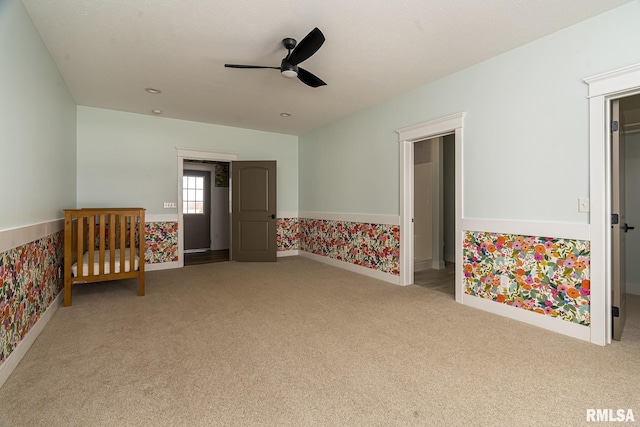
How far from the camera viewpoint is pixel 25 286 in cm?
229

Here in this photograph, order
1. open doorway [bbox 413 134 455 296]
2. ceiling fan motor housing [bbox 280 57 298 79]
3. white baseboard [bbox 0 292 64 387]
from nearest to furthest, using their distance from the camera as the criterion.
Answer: white baseboard [bbox 0 292 64 387], ceiling fan motor housing [bbox 280 57 298 79], open doorway [bbox 413 134 455 296]

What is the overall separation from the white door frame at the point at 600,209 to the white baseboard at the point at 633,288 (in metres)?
1.97

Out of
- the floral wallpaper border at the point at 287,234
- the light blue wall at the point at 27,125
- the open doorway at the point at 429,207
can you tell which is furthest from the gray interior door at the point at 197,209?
the open doorway at the point at 429,207

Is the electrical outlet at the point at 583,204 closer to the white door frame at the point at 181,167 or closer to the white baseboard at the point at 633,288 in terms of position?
the white baseboard at the point at 633,288

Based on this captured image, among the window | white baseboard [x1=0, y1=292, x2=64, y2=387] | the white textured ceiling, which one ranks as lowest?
white baseboard [x1=0, y1=292, x2=64, y2=387]

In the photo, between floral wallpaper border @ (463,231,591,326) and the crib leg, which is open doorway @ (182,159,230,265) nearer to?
the crib leg

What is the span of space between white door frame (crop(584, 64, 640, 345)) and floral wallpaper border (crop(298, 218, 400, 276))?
204 centimetres

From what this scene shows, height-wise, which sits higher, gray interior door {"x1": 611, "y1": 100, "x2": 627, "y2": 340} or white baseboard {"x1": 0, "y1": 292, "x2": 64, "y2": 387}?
gray interior door {"x1": 611, "y1": 100, "x2": 627, "y2": 340}

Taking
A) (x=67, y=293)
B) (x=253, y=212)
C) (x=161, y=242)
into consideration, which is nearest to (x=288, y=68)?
(x=67, y=293)

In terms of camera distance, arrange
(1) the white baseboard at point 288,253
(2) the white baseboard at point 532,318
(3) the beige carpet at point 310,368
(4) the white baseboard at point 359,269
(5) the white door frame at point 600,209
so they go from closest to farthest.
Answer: (3) the beige carpet at point 310,368, (5) the white door frame at point 600,209, (2) the white baseboard at point 532,318, (4) the white baseboard at point 359,269, (1) the white baseboard at point 288,253

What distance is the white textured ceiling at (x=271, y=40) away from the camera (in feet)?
7.37

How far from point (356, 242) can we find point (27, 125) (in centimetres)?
388

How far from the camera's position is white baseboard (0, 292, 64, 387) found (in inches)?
72.7

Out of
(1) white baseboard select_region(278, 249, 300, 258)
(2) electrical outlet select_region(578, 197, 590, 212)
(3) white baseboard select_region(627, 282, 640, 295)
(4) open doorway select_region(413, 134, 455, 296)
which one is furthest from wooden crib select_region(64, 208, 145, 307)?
(3) white baseboard select_region(627, 282, 640, 295)
